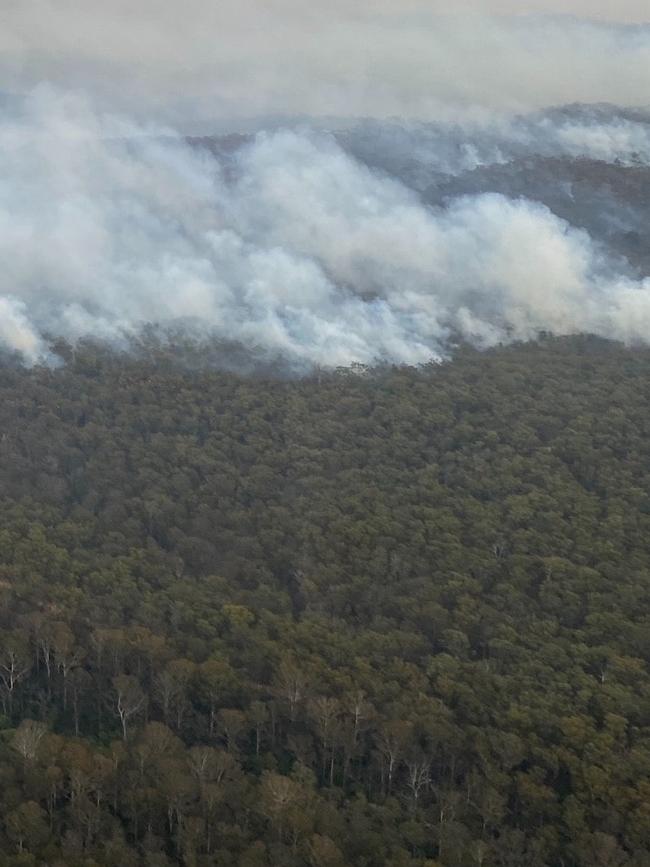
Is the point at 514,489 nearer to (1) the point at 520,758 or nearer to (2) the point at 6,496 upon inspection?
(1) the point at 520,758

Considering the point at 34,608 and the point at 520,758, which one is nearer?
the point at 520,758

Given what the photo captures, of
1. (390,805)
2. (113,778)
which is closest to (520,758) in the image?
(390,805)

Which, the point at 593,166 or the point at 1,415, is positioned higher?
the point at 593,166

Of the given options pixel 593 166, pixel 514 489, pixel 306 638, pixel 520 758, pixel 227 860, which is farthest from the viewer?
pixel 593 166

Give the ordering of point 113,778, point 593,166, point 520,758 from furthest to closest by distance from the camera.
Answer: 1. point 593,166
2. point 520,758
3. point 113,778

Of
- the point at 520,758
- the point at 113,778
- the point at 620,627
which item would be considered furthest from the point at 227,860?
the point at 620,627

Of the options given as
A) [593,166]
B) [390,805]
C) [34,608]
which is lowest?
[390,805]

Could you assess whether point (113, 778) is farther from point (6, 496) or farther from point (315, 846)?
point (6, 496)
